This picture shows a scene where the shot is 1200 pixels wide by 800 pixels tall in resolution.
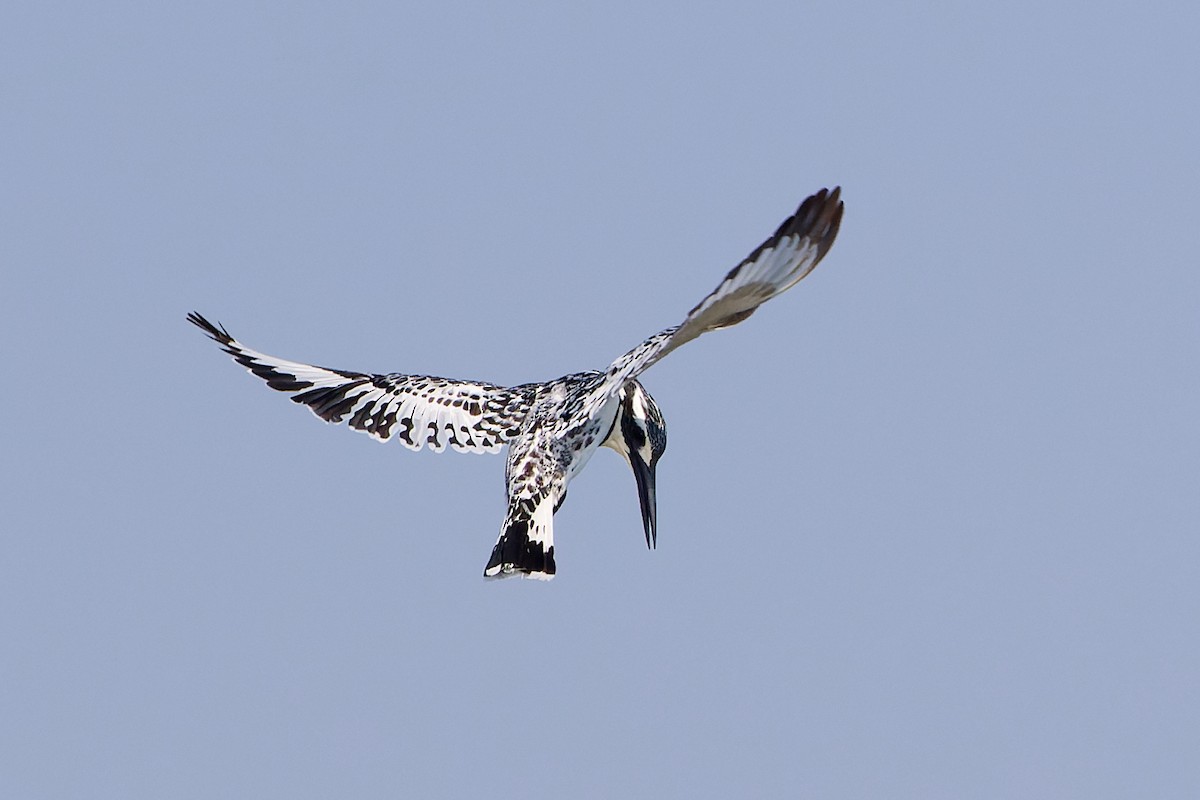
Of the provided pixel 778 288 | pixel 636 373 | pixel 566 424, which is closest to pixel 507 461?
pixel 566 424

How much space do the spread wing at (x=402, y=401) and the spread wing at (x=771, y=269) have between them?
9.18ft

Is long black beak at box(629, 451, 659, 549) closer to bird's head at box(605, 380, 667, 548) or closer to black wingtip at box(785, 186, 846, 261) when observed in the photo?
bird's head at box(605, 380, 667, 548)

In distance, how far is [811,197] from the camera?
488 inches

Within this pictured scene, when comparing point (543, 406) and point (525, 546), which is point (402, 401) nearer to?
point (543, 406)

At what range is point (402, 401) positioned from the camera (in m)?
17.2

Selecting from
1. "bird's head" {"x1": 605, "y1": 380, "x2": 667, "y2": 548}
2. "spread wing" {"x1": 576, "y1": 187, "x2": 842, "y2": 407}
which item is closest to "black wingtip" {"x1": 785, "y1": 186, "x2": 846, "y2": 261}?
"spread wing" {"x1": 576, "y1": 187, "x2": 842, "y2": 407}

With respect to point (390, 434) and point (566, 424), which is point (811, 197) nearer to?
point (566, 424)

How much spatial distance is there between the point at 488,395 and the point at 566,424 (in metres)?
1.74

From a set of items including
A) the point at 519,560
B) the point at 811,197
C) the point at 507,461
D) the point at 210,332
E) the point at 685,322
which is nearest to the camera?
the point at 811,197

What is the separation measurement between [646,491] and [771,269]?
333 centimetres

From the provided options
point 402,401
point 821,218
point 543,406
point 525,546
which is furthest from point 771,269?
point 402,401

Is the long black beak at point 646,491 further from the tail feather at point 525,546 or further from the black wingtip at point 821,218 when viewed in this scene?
the black wingtip at point 821,218

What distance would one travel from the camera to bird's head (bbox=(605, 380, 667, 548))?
15391 mm

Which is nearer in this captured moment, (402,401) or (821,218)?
(821,218)
